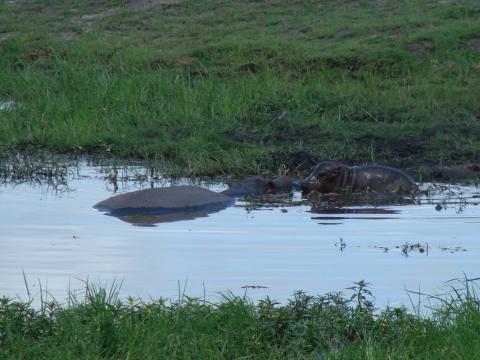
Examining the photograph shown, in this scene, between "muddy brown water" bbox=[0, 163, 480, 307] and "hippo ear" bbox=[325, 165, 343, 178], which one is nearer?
"muddy brown water" bbox=[0, 163, 480, 307]

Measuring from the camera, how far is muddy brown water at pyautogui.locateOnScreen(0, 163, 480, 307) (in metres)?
6.18

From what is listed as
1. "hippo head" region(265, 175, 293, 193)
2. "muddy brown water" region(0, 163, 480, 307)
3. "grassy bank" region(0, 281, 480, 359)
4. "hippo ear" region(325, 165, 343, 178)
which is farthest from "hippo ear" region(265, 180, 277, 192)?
"grassy bank" region(0, 281, 480, 359)

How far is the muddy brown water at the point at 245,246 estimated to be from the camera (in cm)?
618

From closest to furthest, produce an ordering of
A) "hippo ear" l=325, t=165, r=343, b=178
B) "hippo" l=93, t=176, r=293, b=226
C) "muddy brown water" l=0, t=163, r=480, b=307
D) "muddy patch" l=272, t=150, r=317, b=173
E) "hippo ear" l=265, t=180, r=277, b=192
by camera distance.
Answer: "muddy brown water" l=0, t=163, r=480, b=307
"hippo" l=93, t=176, r=293, b=226
"hippo ear" l=265, t=180, r=277, b=192
"hippo ear" l=325, t=165, r=343, b=178
"muddy patch" l=272, t=150, r=317, b=173

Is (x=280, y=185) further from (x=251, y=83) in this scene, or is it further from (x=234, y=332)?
(x=234, y=332)

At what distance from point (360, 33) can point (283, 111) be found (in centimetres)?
498

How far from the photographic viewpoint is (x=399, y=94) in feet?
43.2

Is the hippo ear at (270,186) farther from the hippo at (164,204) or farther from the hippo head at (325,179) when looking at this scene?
the hippo at (164,204)

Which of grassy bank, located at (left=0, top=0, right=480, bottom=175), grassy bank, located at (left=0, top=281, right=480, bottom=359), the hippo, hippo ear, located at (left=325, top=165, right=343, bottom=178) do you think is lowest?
grassy bank, located at (left=0, top=281, right=480, bottom=359)

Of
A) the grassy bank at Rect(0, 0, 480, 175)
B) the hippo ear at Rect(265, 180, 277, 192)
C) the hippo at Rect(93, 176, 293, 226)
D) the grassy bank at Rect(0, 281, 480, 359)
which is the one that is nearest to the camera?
the grassy bank at Rect(0, 281, 480, 359)

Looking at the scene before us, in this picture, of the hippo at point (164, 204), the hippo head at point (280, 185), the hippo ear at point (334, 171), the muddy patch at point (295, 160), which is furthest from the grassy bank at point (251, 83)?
the hippo at point (164, 204)

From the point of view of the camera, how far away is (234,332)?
493cm

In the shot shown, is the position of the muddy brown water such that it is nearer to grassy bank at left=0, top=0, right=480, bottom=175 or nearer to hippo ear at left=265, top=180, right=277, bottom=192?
hippo ear at left=265, top=180, right=277, bottom=192

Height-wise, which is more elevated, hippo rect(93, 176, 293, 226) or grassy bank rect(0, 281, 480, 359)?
hippo rect(93, 176, 293, 226)
